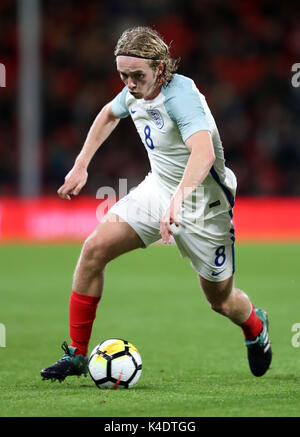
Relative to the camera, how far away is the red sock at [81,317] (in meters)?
5.15

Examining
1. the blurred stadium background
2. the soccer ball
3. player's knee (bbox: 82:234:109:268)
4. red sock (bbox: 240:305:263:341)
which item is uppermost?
the blurred stadium background

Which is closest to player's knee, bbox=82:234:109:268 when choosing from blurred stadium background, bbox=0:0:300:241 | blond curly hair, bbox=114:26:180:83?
blond curly hair, bbox=114:26:180:83

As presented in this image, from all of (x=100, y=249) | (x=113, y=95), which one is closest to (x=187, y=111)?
(x=100, y=249)

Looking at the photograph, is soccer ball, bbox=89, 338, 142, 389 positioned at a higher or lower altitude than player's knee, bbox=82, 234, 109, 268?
lower

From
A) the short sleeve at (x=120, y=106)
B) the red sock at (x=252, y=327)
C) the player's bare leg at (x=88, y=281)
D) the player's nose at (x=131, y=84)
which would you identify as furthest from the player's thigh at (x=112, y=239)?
the red sock at (x=252, y=327)

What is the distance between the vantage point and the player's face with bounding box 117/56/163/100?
473cm

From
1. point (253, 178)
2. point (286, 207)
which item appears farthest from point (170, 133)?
point (253, 178)

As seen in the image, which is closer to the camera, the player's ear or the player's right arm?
the player's ear

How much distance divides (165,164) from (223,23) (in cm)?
1485

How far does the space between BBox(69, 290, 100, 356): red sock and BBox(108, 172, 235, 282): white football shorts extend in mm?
480

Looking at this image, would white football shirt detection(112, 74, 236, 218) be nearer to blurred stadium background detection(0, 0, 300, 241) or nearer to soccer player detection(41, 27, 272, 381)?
soccer player detection(41, 27, 272, 381)

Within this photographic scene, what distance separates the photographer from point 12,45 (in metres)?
20.2
